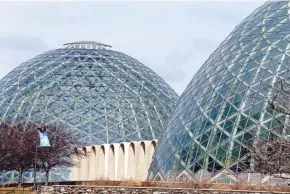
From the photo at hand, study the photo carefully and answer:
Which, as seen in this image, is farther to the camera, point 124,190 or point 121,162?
point 121,162

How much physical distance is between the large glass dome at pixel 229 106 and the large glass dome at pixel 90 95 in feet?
95.6

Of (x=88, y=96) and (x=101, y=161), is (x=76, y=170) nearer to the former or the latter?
(x=101, y=161)

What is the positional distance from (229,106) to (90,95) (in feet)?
127

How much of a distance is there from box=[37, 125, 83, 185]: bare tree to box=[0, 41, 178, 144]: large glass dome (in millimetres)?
7549

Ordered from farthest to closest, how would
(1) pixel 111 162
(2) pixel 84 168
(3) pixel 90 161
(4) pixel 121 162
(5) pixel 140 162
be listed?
(2) pixel 84 168
(3) pixel 90 161
(1) pixel 111 162
(4) pixel 121 162
(5) pixel 140 162

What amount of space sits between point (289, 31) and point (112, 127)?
35.8m

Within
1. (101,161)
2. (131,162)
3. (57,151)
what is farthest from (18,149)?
(101,161)

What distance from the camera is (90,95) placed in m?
75.2

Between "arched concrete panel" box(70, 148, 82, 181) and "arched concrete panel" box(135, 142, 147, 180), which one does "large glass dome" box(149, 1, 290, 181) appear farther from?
"arched concrete panel" box(70, 148, 82, 181)

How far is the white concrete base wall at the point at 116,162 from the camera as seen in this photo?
5394cm

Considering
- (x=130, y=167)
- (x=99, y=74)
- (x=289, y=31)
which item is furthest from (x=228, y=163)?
(x=99, y=74)

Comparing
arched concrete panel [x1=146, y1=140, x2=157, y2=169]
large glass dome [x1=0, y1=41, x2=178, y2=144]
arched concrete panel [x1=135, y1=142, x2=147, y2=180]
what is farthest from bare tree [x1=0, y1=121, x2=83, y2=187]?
large glass dome [x1=0, y1=41, x2=178, y2=144]

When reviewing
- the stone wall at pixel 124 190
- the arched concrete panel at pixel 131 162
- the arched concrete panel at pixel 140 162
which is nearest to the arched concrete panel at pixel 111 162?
the arched concrete panel at pixel 131 162

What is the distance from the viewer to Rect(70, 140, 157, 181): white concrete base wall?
53938mm
